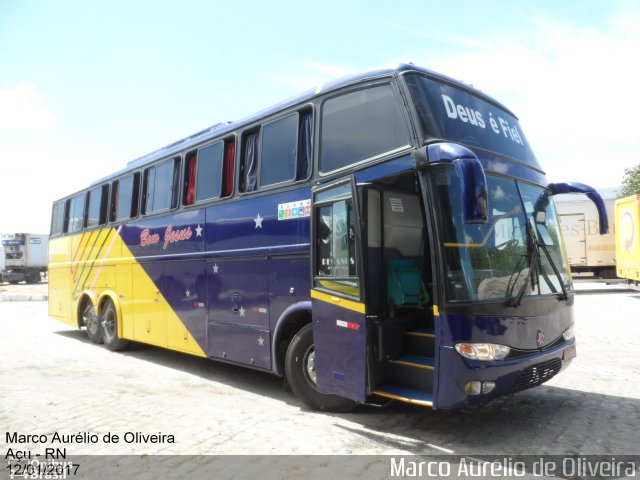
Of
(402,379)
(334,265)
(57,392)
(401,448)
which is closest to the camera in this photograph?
(401,448)

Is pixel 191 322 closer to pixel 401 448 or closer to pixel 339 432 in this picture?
pixel 339 432

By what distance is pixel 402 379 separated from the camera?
4980 mm

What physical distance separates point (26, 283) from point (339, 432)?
1625 inches

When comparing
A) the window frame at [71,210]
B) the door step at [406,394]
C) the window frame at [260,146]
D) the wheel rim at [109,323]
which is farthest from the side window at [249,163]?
the window frame at [71,210]

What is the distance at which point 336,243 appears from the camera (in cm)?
534

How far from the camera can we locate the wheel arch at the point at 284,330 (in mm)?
5988

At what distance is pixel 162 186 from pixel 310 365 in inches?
179

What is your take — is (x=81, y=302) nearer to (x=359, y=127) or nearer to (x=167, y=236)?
(x=167, y=236)

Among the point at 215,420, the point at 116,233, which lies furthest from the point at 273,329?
the point at 116,233

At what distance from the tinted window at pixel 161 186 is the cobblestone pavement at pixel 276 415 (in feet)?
9.06

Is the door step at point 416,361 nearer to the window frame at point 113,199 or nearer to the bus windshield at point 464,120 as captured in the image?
the bus windshield at point 464,120

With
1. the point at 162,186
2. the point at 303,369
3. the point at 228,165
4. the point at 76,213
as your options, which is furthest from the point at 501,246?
the point at 76,213

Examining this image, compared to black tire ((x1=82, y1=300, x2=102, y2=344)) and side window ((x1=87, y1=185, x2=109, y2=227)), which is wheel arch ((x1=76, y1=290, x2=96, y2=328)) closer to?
black tire ((x1=82, y1=300, x2=102, y2=344))

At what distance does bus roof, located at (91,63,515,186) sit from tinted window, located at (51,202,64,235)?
4.60m
